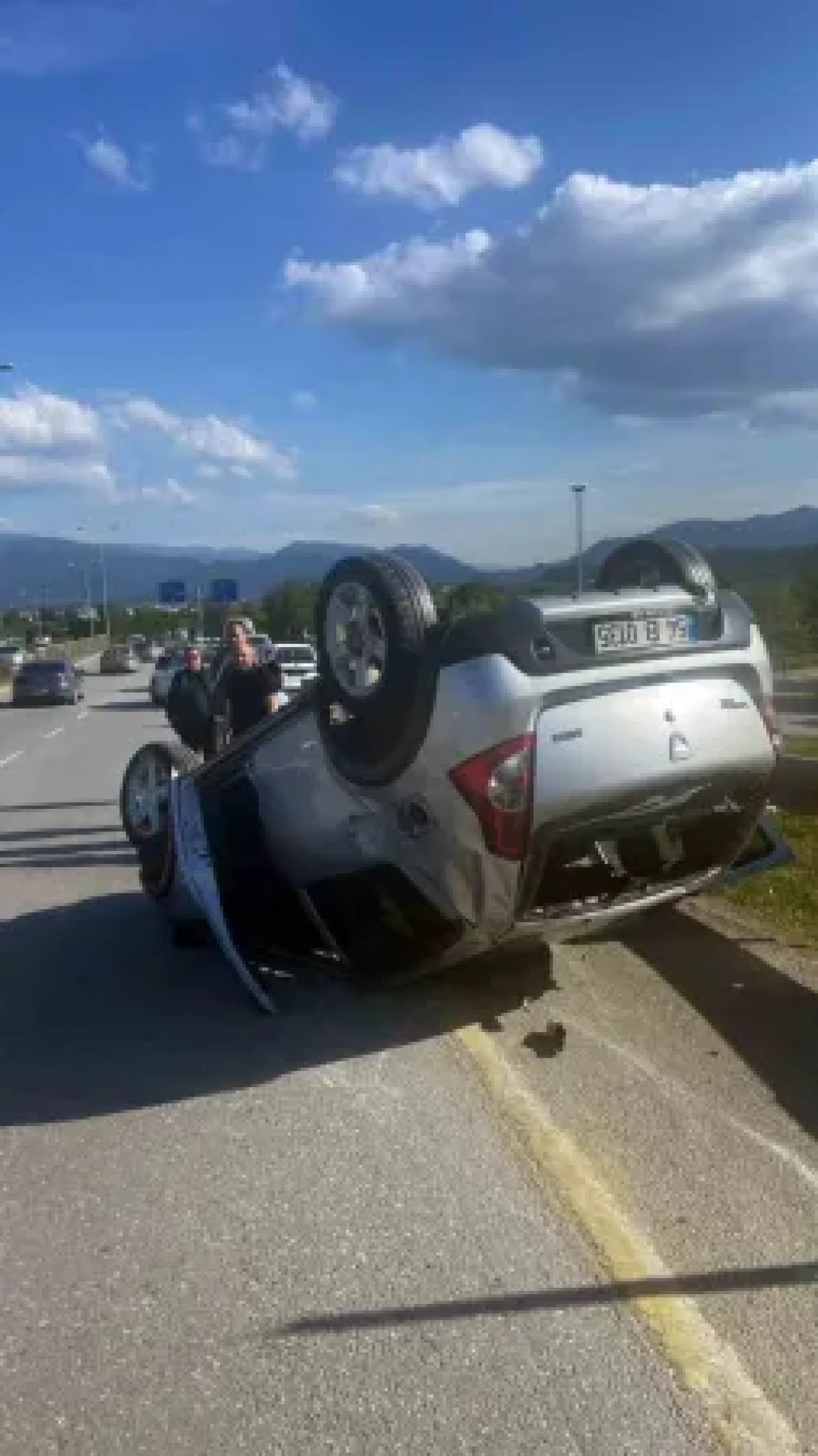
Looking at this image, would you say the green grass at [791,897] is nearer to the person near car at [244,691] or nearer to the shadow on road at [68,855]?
the person near car at [244,691]

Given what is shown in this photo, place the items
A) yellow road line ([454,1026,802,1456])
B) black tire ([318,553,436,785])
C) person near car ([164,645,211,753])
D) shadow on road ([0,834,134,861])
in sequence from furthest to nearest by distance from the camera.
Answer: shadow on road ([0,834,134,861]) → person near car ([164,645,211,753]) → black tire ([318,553,436,785]) → yellow road line ([454,1026,802,1456])

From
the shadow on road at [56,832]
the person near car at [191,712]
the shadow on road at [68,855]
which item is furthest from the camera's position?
the shadow on road at [56,832]

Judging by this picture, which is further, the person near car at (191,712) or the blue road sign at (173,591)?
→ the blue road sign at (173,591)

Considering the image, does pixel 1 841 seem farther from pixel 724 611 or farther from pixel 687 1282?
pixel 687 1282

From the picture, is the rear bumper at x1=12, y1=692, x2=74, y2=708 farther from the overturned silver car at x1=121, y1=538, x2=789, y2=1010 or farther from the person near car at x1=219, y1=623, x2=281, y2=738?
the overturned silver car at x1=121, y1=538, x2=789, y2=1010

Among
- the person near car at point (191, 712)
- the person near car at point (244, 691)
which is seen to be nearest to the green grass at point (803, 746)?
the person near car at point (191, 712)

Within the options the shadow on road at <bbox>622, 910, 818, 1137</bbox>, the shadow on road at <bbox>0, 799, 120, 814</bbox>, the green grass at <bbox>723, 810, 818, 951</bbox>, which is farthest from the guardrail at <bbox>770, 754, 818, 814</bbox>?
the shadow on road at <bbox>0, 799, 120, 814</bbox>

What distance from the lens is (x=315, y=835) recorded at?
6.03m

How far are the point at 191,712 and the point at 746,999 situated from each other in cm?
531

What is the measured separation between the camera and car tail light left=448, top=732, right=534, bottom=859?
4812 millimetres

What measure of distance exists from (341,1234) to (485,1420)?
969 millimetres

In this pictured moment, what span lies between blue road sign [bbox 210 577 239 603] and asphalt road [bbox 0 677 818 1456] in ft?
239

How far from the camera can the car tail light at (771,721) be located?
5379 mm

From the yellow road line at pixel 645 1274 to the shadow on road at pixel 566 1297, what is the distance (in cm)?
4
